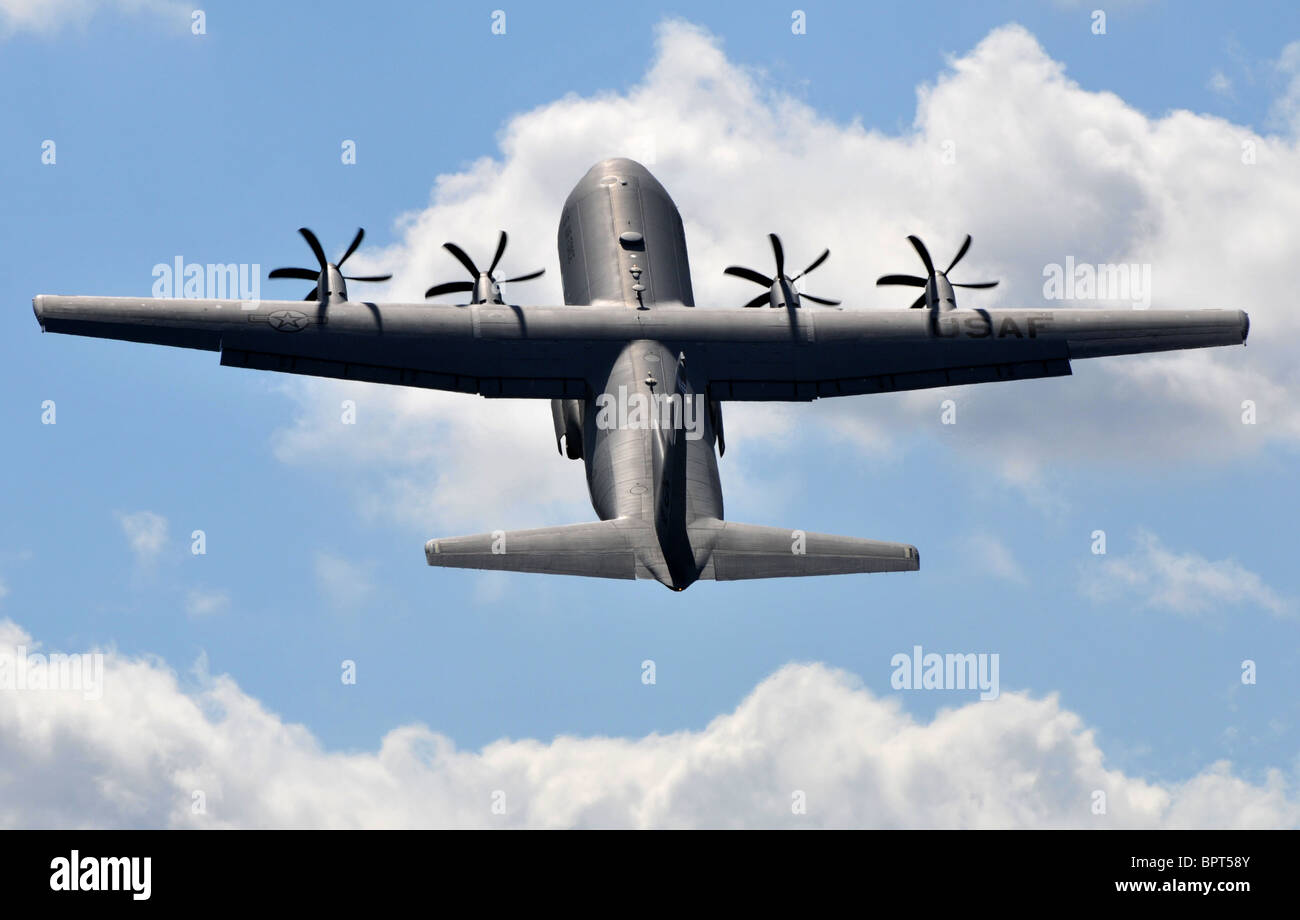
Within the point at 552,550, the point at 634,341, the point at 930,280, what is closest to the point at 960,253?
the point at 930,280

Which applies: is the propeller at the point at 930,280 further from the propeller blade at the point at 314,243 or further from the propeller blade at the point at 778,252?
the propeller blade at the point at 314,243

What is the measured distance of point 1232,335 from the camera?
5297 cm

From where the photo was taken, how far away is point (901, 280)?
52.5 metres

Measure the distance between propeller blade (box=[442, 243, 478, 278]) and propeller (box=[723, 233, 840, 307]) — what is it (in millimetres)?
7656

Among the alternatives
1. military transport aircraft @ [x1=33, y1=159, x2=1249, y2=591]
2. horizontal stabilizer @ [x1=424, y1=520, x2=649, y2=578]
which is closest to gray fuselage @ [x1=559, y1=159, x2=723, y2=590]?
military transport aircraft @ [x1=33, y1=159, x2=1249, y2=591]

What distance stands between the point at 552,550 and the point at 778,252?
13.9 metres

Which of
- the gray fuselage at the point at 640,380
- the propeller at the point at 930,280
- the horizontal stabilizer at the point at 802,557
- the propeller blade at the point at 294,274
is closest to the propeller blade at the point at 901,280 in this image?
Result: the propeller at the point at 930,280

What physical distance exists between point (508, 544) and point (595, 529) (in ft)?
7.66

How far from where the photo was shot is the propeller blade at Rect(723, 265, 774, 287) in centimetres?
5259

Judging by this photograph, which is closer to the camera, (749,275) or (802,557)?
(802,557)

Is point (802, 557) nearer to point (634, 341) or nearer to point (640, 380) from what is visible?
point (640, 380)

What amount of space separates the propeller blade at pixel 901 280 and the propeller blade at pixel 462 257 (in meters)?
12.1

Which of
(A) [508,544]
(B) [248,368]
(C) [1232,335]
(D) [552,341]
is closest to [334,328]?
(B) [248,368]

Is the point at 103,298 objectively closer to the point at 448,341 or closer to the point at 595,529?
the point at 448,341
